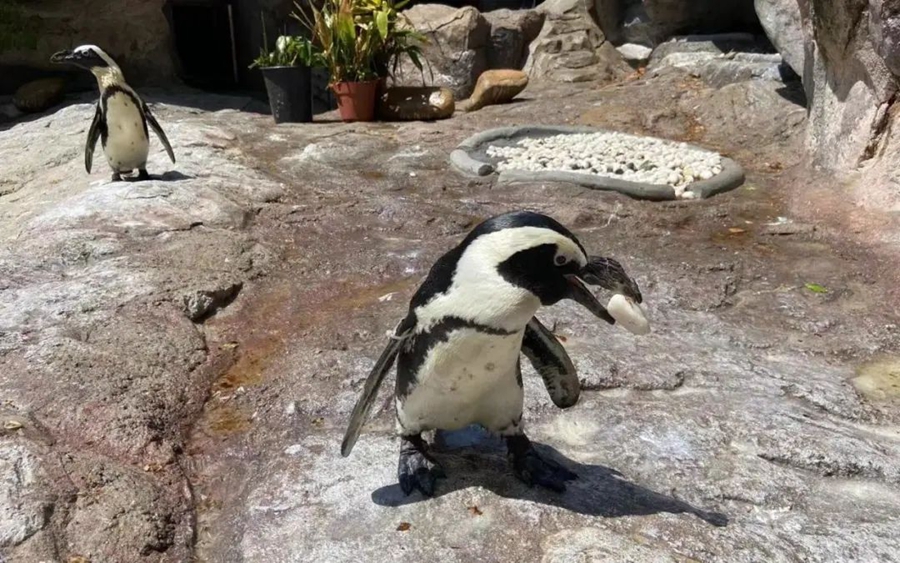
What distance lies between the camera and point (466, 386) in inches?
75.7

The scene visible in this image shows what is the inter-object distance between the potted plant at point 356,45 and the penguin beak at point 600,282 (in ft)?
19.8

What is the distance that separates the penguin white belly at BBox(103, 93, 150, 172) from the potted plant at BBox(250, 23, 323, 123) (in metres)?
2.69

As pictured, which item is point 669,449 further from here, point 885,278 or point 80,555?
point 885,278

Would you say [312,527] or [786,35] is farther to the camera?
[786,35]

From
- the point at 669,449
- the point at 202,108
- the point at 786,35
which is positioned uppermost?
the point at 786,35

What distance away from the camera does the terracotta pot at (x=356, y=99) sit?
740 centimetres

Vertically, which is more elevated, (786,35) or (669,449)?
(786,35)

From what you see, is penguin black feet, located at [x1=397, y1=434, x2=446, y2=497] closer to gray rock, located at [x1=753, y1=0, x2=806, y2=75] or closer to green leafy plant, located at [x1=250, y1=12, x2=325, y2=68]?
gray rock, located at [x1=753, y1=0, x2=806, y2=75]

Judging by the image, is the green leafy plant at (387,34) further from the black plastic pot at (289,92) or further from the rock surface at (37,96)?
the rock surface at (37,96)

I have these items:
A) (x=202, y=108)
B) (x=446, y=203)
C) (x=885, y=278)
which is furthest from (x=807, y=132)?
(x=202, y=108)

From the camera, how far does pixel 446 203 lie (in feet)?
16.0

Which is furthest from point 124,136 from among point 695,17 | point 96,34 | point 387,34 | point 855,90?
point 695,17

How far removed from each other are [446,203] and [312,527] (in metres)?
3.13

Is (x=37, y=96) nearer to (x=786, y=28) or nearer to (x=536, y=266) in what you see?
(x=786, y=28)
